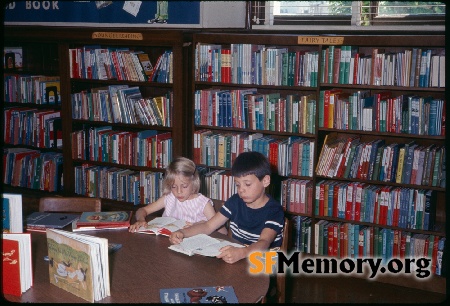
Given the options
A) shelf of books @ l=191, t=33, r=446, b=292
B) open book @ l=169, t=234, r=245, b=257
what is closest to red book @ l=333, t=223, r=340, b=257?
shelf of books @ l=191, t=33, r=446, b=292

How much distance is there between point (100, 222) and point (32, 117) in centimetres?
247

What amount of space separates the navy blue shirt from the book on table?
19.6 inches

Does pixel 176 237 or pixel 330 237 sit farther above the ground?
pixel 176 237

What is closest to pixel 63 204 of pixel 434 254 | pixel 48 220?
pixel 48 220

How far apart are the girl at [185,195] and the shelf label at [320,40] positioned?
130 centimetres

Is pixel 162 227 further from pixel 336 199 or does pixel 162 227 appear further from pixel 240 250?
pixel 336 199

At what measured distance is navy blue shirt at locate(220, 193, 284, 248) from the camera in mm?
2604

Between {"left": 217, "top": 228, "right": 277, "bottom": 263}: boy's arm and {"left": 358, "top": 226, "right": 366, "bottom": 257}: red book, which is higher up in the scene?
{"left": 217, "top": 228, "right": 277, "bottom": 263}: boy's arm

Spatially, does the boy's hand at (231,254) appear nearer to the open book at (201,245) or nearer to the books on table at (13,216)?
the open book at (201,245)

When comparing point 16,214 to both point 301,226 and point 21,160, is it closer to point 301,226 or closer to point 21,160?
point 301,226

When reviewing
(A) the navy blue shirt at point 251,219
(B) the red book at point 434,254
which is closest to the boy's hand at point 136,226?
(A) the navy blue shirt at point 251,219

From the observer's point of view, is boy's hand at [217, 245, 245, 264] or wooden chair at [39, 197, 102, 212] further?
wooden chair at [39, 197, 102, 212]

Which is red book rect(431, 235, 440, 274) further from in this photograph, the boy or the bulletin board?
the bulletin board

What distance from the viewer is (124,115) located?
14.4 feet
